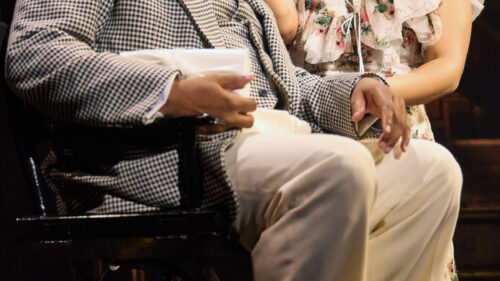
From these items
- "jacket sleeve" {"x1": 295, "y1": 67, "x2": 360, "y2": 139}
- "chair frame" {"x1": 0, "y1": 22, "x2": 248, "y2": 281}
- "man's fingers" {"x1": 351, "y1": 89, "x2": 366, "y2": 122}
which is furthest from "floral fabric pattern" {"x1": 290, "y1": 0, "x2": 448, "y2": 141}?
"chair frame" {"x1": 0, "y1": 22, "x2": 248, "y2": 281}

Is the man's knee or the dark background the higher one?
the man's knee

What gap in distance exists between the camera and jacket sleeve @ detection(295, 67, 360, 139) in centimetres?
156

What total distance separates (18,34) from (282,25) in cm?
82

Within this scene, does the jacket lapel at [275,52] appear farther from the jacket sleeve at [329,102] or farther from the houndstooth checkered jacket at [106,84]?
the houndstooth checkered jacket at [106,84]

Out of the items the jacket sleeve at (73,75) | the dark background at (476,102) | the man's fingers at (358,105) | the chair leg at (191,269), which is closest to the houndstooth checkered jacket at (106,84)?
the jacket sleeve at (73,75)

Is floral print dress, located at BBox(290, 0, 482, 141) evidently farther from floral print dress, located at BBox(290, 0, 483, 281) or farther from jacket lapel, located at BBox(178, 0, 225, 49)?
jacket lapel, located at BBox(178, 0, 225, 49)

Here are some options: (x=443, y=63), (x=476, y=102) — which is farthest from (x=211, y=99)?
(x=476, y=102)

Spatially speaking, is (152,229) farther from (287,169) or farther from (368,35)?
(368,35)

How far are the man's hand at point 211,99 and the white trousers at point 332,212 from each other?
8 cm

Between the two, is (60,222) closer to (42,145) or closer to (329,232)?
(329,232)

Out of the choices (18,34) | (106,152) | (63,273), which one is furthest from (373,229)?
(63,273)

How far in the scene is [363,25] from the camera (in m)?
2.04

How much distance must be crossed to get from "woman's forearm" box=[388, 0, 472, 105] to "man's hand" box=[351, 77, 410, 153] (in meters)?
0.42

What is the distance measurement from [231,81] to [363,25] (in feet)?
2.84
